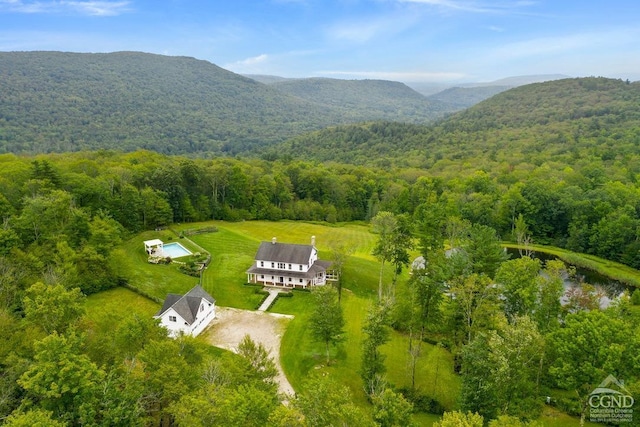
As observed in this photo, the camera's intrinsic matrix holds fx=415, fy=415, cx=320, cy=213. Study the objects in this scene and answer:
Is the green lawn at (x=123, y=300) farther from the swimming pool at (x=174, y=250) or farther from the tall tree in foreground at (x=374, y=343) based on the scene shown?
the tall tree in foreground at (x=374, y=343)

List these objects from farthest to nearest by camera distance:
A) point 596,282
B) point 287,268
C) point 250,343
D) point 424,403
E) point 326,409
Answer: point 596,282 → point 287,268 → point 424,403 → point 250,343 → point 326,409

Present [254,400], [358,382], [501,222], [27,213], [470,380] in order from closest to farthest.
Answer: [254,400] < [470,380] < [358,382] < [27,213] < [501,222]

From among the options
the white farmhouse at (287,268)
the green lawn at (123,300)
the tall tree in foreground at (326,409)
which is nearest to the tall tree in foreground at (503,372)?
the tall tree in foreground at (326,409)

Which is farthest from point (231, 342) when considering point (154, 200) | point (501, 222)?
point (501, 222)

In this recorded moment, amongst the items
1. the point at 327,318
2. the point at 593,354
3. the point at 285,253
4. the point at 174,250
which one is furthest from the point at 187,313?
the point at 593,354

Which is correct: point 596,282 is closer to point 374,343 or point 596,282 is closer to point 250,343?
point 374,343

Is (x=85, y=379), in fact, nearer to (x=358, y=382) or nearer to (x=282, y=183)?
(x=358, y=382)

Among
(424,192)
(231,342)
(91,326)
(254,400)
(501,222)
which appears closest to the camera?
(254,400)
